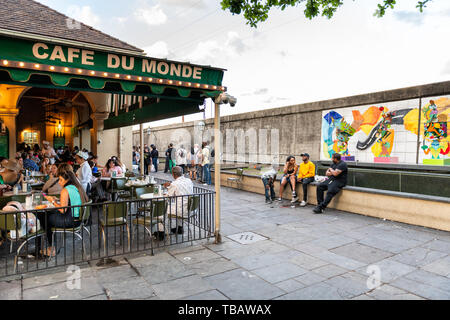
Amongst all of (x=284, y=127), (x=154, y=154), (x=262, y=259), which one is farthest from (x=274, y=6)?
(x=154, y=154)

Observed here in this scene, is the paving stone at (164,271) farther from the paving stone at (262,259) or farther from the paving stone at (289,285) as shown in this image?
the paving stone at (289,285)

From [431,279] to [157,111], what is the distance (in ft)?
23.1

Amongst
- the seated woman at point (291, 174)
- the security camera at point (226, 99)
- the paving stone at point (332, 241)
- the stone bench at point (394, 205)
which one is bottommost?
the paving stone at point (332, 241)

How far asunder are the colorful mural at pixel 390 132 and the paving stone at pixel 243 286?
330 inches

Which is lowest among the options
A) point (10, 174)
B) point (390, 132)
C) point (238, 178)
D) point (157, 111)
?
point (238, 178)

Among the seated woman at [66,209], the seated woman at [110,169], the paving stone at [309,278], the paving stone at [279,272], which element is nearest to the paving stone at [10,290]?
the seated woman at [66,209]

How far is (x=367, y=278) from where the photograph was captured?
409cm

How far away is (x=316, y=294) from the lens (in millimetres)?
3650

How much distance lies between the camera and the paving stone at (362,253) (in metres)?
4.82

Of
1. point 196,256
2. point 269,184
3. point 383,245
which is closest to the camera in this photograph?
point 196,256

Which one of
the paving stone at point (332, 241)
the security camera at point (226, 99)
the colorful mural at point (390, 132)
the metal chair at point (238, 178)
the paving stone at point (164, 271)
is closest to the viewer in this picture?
the paving stone at point (164, 271)

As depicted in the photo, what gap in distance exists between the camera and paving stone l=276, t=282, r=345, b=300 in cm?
357

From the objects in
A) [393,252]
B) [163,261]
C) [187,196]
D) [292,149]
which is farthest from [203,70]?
[292,149]

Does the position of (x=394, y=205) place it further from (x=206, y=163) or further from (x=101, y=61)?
(x=206, y=163)
